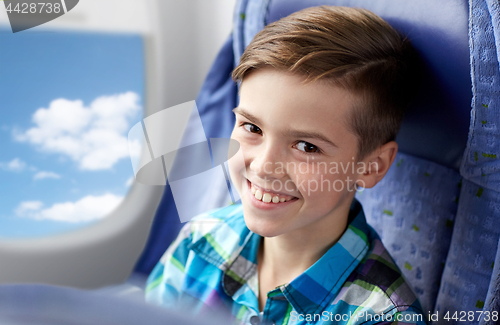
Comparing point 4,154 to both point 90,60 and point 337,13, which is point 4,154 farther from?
point 337,13

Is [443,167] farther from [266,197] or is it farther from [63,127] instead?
[63,127]

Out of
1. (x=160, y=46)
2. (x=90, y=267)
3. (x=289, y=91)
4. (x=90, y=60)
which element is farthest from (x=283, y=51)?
(x=90, y=267)

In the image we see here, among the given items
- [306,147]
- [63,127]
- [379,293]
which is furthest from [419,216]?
Result: [63,127]

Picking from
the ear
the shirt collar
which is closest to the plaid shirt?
the shirt collar

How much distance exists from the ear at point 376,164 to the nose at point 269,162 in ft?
0.59

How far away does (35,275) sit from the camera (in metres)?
0.32

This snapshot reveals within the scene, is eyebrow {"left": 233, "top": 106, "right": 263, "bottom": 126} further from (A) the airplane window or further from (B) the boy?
(A) the airplane window

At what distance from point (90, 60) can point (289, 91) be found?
0.31 meters

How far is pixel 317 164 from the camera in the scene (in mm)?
656

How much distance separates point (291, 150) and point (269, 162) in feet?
0.14

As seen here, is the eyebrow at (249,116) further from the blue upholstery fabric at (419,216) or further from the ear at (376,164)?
the blue upholstery fabric at (419,216)

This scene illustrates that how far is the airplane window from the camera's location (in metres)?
0.34

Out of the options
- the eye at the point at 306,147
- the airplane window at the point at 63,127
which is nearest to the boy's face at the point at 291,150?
the eye at the point at 306,147

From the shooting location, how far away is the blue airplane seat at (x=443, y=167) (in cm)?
63
